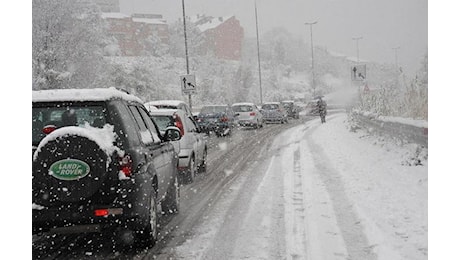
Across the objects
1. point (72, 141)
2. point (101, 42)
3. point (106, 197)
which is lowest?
point (106, 197)

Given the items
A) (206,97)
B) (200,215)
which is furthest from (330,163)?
(206,97)

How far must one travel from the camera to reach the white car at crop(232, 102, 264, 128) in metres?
29.0

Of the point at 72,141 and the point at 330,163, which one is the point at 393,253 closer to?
the point at 72,141

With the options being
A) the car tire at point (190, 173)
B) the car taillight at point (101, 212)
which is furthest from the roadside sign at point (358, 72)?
the car taillight at point (101, 212)

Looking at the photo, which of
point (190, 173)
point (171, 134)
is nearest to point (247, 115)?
point (190, 173)

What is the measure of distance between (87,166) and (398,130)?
9068 mm

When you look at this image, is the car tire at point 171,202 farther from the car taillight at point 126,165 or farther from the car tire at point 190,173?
the car tire at point 190,173

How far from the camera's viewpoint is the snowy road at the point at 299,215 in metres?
4.90

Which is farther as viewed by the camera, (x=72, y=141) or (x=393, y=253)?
(x=393, y=253)

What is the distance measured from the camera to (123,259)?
188 inches

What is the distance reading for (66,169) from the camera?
421 cm
